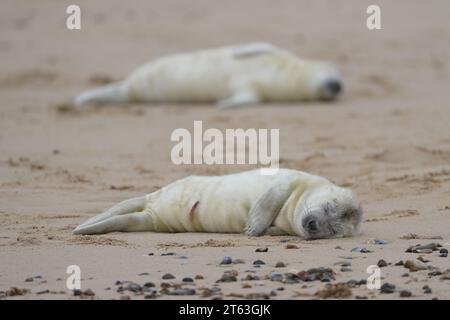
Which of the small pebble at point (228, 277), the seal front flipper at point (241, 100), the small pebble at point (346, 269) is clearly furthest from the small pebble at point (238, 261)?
the seal front flipper at point (241, 100)

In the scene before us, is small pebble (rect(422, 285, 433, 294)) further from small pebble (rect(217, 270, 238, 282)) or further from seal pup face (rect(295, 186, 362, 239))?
seal pup face (rect(295, 186, 362, 239))

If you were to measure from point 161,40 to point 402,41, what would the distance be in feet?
10.2

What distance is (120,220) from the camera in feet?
21.1

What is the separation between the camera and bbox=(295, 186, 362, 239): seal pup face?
6.04 metres

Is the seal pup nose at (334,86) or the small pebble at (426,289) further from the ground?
the seal pup nose at (334,86)

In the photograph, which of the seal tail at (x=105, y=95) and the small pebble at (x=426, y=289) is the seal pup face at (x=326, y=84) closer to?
the seal tail at (x=105, y=95)

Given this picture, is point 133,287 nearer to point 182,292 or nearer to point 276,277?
point 182,292

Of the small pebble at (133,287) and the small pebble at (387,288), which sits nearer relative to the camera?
the small pebble at (387,288)

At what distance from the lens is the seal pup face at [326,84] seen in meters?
12.0

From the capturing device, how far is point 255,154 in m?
8.99

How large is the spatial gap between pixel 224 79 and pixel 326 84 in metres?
1.22

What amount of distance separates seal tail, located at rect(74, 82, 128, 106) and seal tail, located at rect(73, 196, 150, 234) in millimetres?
5529

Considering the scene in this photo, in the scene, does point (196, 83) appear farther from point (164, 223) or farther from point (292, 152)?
point (164, 223)

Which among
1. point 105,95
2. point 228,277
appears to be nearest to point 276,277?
point 228,277
